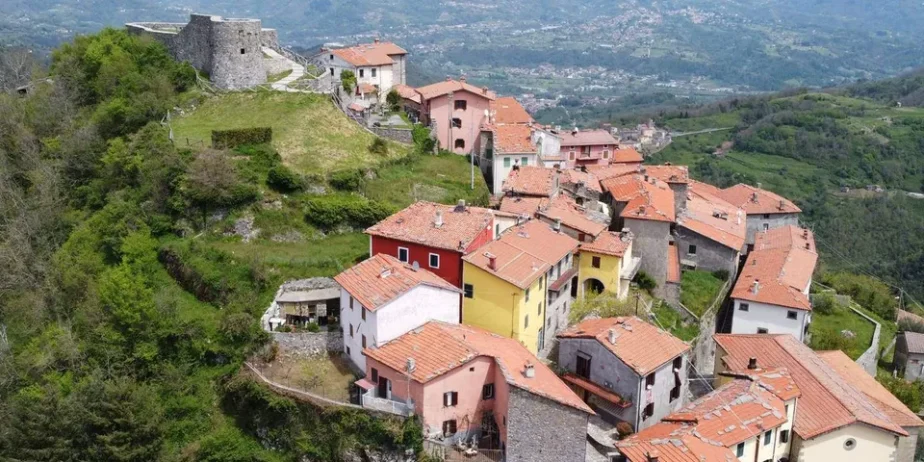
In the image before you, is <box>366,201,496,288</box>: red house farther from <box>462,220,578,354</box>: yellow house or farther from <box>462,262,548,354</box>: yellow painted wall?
<box>462,262,548,354</box>: yellow painted wall

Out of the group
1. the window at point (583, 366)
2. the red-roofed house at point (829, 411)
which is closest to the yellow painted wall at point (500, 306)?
the window at point (583, 366)

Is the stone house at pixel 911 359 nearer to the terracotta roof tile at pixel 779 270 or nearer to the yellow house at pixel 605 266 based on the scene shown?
the terracotta roof tile at pixel 779 270

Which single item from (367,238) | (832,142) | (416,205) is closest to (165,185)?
(367,238)

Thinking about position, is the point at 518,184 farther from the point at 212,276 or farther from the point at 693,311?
the point at 212,276

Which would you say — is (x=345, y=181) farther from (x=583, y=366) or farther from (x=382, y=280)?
(x=583, y=366)

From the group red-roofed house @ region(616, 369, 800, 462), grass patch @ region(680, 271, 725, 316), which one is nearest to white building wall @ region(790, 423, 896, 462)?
red-roofed house @ region(616, 369, 800, 462)
